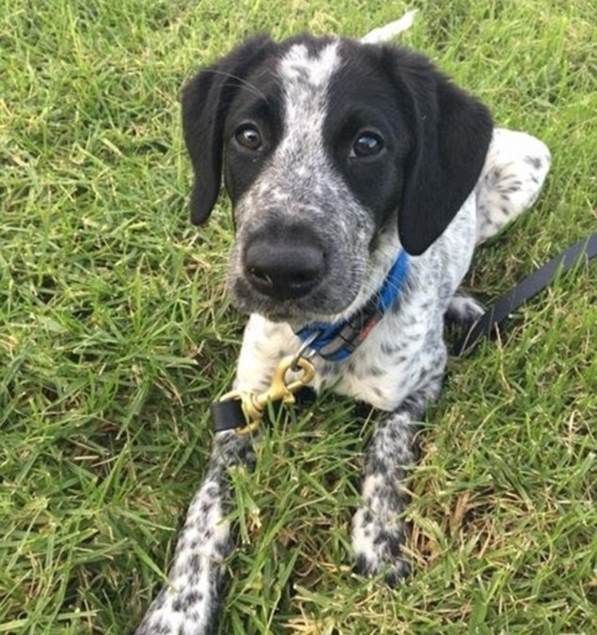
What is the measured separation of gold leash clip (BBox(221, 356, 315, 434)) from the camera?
10.2 feet

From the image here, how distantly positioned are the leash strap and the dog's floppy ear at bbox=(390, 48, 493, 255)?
83 centimetres

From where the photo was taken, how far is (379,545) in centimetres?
296

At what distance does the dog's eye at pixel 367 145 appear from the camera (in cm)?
277

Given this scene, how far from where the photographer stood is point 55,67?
15.5 ft

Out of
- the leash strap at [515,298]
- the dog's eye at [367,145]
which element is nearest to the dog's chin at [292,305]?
the dog's eye at [367,145]

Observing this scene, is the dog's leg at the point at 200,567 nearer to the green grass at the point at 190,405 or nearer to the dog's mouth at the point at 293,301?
the green grass at the point at 190,405

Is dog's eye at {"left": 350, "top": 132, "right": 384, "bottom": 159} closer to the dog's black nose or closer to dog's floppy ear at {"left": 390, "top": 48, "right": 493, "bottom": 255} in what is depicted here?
dog's floppy ear at {"left": 390, "top": 48, "right": 493, "bottom": 255}

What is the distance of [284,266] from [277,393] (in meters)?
0.74

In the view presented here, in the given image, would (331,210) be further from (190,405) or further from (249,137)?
(190,405)

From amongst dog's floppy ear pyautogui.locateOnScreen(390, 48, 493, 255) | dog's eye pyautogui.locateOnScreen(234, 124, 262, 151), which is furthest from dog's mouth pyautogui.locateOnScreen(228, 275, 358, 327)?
dog's eye pyautogui.locateOnScreen(234, 124, 262, 151)

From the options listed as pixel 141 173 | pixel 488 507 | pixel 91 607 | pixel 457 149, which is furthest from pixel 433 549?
pixel 141 173

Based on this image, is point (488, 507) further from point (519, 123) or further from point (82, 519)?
point (519, 123)

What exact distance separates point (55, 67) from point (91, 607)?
2919mm

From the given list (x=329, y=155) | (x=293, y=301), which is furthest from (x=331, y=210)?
(x=293, y=301)
